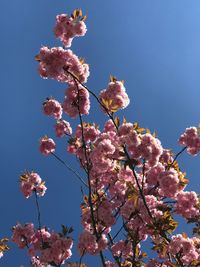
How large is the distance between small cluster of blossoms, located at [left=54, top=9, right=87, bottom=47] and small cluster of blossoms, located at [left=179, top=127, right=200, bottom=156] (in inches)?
130

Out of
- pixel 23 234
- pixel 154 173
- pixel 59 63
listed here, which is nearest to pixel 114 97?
pixel 59 63

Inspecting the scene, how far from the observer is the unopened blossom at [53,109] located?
10.1 m

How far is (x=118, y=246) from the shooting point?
8.98 m

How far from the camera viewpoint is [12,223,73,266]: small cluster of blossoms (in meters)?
8.09

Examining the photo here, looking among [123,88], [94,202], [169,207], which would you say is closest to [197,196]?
[169,207]

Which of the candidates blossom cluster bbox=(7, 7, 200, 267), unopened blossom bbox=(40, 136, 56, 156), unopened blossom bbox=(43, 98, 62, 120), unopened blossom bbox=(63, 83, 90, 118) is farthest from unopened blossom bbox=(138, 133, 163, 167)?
unopened blossom bbox=(40, 136, 56, 156)

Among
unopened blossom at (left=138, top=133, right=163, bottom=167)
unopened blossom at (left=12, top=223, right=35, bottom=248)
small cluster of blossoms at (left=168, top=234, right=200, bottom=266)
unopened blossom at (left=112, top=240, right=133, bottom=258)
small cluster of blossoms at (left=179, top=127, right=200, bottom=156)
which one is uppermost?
small cluster of blossoms at (left=179, top=127, right=200, bottom=156)

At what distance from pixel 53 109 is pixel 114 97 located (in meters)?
2.18

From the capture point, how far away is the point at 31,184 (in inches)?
426

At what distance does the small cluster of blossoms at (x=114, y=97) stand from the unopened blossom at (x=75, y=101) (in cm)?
47

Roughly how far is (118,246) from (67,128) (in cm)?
333

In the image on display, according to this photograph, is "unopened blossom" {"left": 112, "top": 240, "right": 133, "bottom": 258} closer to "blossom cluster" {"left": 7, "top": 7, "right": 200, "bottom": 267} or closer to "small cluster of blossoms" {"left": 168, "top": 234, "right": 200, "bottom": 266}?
"blossom cluster" {"left": 7, "top": 7, "right": 200, "bottom": 267}

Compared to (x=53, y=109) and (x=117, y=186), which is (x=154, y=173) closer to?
(x=117, y=186)

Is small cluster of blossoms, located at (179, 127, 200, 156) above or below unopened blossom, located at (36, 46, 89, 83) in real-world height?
below
